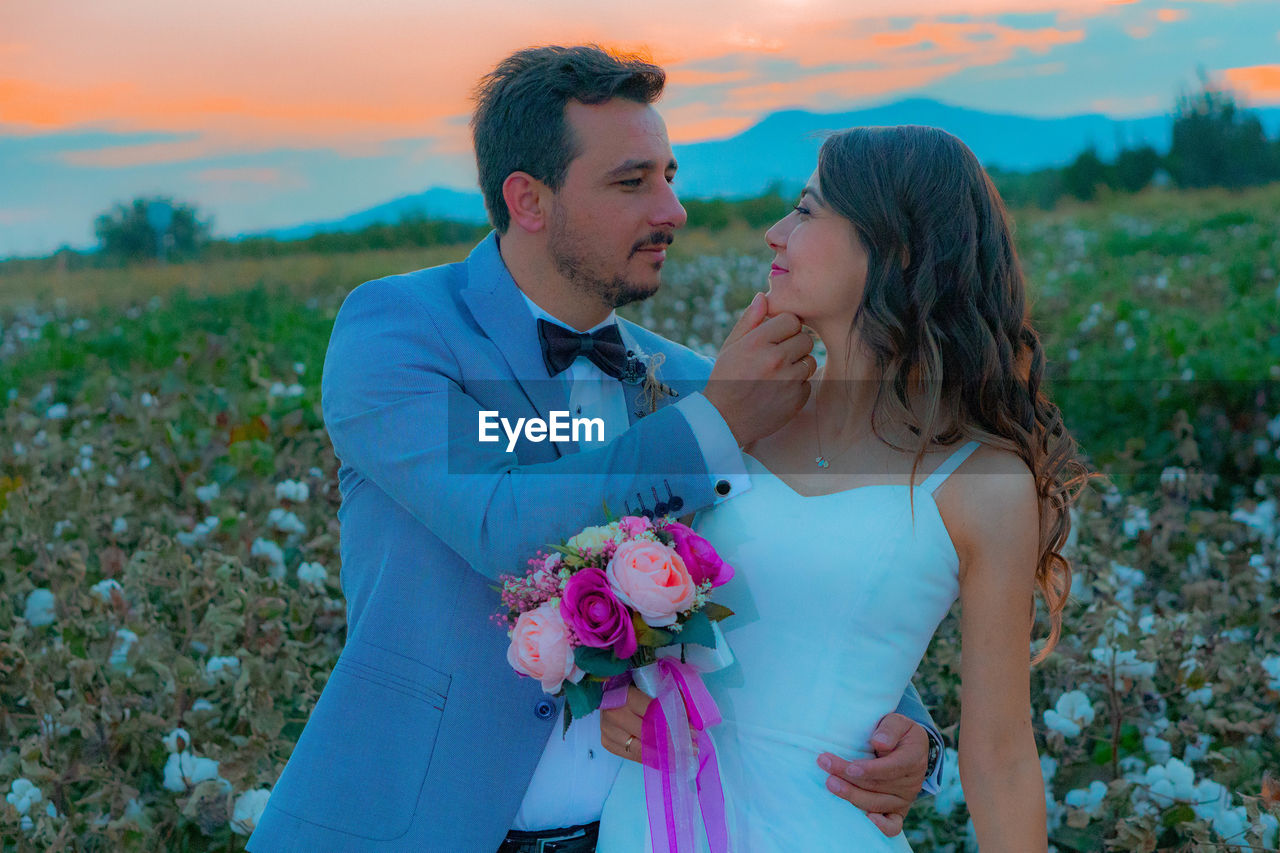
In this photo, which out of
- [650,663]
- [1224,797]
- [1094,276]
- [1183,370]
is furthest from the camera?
[1094,276]

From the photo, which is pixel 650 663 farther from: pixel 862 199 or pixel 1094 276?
pixel 1094 276

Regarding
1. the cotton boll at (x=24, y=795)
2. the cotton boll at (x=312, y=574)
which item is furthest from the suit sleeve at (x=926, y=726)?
the cotton boll at (x=312, y=574)

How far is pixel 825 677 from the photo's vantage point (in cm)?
262

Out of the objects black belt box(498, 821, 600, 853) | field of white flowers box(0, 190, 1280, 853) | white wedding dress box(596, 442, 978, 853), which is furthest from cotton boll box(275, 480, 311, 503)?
white wedding dress box(596, 442, 978, 853)

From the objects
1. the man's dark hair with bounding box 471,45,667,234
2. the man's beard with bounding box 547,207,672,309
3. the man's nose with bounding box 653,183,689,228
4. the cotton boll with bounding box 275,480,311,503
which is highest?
the man's dark hair with bounding box 471,45,667,234

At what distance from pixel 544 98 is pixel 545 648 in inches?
69.6

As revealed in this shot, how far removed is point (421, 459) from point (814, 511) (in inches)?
35.9

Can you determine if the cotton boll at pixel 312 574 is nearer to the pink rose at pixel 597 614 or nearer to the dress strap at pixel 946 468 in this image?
the pink rose at pixel 597 614

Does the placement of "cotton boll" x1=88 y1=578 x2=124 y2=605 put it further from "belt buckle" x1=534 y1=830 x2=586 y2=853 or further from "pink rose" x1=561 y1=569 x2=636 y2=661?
"pink rose" x1=561 y1=569 x2=636 y2=661

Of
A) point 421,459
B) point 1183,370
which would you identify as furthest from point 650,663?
point 1183,370

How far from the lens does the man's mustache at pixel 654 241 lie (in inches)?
127

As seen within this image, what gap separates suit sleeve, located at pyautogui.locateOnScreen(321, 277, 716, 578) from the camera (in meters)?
2.40

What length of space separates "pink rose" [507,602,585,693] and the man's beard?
122cm

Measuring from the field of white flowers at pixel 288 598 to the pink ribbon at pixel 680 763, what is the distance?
1.52 metres
